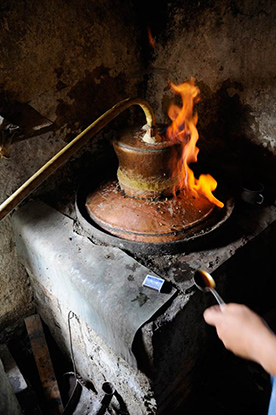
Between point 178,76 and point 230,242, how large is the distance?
1.99 meters

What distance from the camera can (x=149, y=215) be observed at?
2729 mm

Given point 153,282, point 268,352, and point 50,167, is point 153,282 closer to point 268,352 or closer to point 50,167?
point 268,352

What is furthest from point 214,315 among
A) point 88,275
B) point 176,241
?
point 88,275

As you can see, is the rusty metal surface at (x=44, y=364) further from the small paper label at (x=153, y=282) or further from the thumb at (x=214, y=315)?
the thumb at (x=214, y=315)

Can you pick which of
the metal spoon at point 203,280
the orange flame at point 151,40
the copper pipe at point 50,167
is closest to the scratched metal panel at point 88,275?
the metal spoon at point 203,280

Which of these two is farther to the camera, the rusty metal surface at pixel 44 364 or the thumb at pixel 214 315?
the rusty metal surface at pixel 44 364

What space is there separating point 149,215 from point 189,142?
2.45ft

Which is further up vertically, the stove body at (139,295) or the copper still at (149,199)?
the copper still at (149,199)

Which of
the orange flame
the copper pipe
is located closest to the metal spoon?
the copper pipe

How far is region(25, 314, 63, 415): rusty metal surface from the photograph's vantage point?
3.12 metres

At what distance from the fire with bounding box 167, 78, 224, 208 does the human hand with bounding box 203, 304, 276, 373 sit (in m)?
1.27

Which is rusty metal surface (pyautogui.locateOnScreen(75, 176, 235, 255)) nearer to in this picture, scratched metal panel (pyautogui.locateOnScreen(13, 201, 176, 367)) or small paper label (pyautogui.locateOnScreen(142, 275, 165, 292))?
scratched metal panel (pyautogui.locateOnScreen(13, 201, 176, 367))

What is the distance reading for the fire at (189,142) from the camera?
2.78 metres

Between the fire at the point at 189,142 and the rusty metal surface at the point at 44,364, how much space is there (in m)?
2.34
